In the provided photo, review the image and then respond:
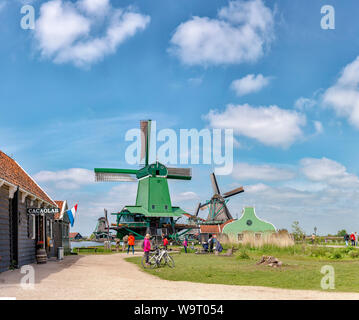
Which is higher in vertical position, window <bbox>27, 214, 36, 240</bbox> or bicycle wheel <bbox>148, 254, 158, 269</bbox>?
window <bbox>27, 214, 36, 240</bbox>

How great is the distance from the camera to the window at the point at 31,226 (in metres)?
21.5

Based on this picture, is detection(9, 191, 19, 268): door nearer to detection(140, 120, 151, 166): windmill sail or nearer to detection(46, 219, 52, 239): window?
detection(46, 219, 52, 239): window

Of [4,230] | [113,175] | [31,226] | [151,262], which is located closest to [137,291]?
[4,230]

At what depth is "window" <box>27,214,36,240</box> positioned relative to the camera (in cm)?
2150

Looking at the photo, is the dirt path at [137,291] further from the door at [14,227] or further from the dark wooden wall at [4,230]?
the door at [14,227]

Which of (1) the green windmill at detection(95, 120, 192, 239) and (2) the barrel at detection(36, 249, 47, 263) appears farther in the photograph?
(1) the green windmill at detection(95, 120, 192, 239)

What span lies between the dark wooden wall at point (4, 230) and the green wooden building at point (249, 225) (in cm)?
3621

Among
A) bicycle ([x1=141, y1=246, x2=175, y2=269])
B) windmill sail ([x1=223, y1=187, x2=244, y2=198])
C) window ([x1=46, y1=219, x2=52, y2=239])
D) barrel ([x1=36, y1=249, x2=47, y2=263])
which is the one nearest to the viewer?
bicycle ([x1=141, y1=246, x2=175, y2=269])

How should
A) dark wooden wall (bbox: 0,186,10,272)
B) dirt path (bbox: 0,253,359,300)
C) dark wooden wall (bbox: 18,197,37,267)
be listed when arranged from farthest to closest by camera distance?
dark wooden wall (bbox: 18,197,37,267)
dark wooden wall (bbox: 0,186,10,272)
dirt path (bbox: 0,253,359,300)

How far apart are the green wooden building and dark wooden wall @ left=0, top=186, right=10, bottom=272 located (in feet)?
119

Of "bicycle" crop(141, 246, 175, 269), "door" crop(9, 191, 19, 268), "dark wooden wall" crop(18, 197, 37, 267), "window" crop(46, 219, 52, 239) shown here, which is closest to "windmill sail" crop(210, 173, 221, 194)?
"window" crop(46, 219, 52, 239)
